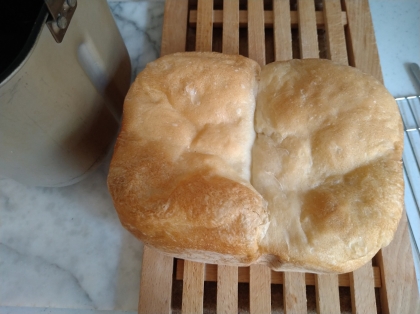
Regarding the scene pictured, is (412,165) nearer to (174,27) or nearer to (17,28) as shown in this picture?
(174,27)

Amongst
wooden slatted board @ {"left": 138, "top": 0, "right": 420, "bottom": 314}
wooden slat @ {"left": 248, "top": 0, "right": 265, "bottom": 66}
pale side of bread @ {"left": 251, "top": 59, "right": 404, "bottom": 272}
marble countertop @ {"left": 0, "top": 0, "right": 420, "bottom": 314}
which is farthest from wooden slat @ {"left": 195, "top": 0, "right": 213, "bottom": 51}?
marble countertop @ {"left": 0, "top": 0, "right": 420, "bottom": 314}

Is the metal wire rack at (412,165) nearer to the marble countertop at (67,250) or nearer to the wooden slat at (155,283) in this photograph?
the marble countertop at (67,250)

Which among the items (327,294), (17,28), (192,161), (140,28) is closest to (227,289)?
(327,294)

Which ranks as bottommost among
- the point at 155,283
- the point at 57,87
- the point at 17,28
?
the point at 155,283

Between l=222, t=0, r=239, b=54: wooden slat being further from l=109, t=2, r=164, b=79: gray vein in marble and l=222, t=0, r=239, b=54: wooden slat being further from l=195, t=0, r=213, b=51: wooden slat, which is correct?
l=109, t=2, r=164, b=79: gray vein in marble

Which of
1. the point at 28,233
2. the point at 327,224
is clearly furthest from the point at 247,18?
the point at 28,233
